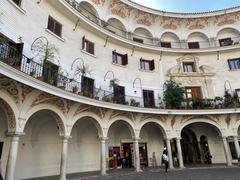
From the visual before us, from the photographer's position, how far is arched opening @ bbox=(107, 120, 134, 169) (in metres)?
16.6

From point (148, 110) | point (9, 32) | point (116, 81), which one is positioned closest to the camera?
point (9, 32)

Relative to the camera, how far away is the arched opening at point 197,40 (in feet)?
71.2

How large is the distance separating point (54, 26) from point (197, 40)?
49.6 feet

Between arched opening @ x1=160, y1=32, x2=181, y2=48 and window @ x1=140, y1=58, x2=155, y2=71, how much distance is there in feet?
10.9

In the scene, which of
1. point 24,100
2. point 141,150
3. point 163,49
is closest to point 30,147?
point 24,100

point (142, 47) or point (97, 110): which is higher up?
point (142, 47)

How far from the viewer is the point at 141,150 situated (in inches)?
728

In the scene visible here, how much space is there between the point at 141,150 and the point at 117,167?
2.92 meters

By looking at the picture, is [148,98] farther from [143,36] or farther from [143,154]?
[143,36]

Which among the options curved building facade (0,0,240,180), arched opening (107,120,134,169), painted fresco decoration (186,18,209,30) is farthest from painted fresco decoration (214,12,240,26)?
arched opening (107,120,134,169)

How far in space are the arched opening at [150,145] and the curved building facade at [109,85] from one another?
A: 0.09 meters

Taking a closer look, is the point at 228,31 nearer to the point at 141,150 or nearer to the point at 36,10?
the point at 141,150

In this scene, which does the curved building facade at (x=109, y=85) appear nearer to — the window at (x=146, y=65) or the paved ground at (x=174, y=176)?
the window at (x=146, y=65)

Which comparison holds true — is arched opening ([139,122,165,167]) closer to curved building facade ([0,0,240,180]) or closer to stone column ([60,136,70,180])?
curved building facade ([0,0,240,180])
